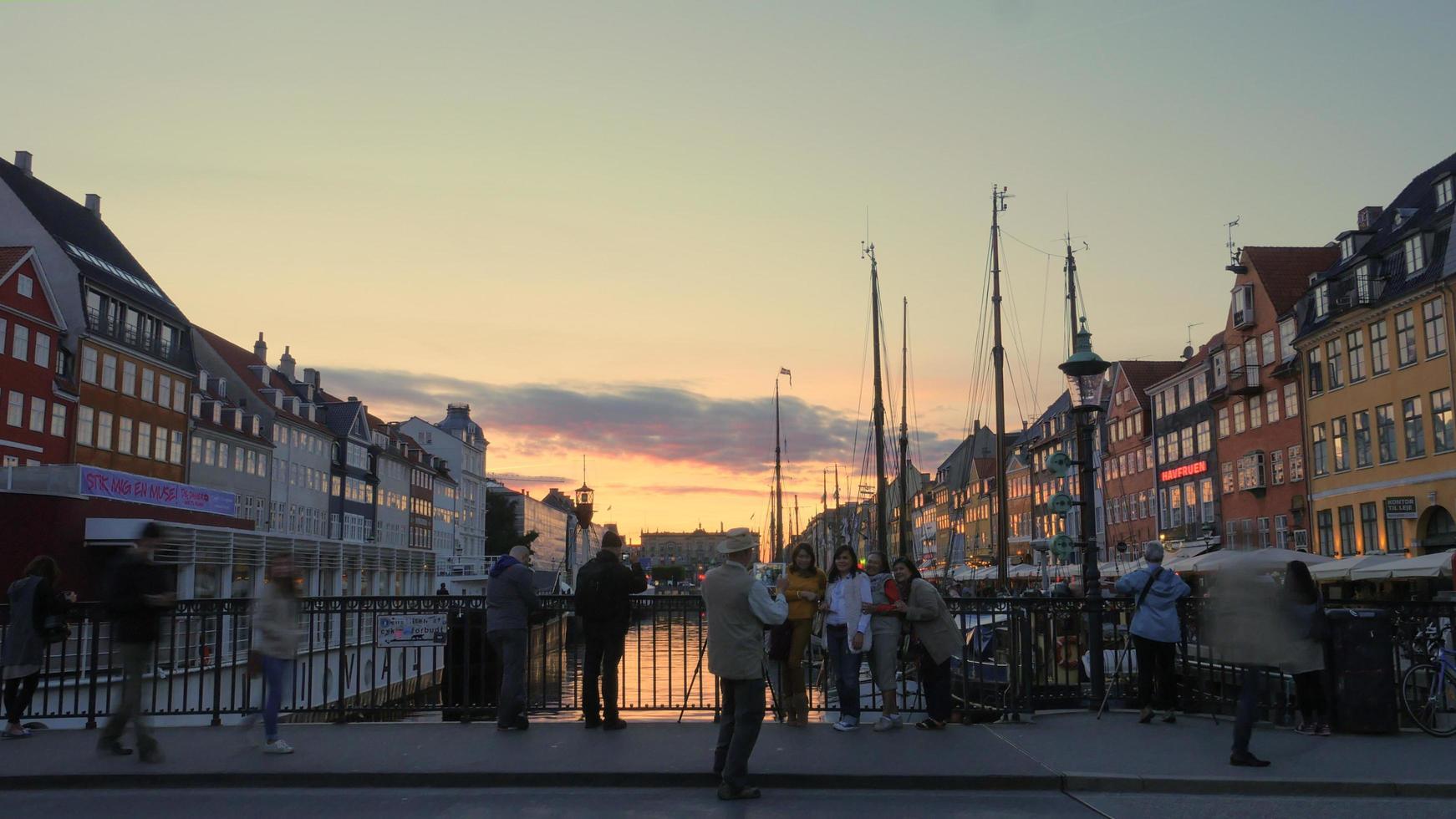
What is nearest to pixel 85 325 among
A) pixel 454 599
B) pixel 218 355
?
pixel 218 355

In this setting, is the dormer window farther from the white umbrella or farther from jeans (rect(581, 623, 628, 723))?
jeans (rect(581, 623, 628, 723))

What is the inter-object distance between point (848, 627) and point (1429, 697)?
6023 mm

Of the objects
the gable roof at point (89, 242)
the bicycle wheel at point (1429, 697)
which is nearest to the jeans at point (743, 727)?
the bicycle wheel at point (1429, 697)

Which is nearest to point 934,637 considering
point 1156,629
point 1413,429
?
point 1156,629

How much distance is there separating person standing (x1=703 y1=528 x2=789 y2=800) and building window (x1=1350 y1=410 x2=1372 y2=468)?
44.7m

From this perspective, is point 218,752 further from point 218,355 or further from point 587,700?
point 218,355

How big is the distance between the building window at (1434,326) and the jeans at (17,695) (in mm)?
43822

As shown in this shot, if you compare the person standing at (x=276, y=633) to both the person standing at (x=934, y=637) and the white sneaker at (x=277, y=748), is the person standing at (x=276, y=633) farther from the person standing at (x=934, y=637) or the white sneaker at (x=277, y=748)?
the person standing at (x=934, y=637)

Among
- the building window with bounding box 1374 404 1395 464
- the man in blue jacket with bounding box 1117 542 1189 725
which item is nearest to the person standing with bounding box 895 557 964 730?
the man in blue jacket with bounding box 1117 542 1189 725

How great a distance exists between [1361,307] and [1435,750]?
40.8 metres

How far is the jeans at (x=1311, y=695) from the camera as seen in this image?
12391 mm

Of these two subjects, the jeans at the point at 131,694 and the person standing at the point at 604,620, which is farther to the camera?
the person standing at the point at 604,620

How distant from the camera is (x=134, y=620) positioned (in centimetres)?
1073

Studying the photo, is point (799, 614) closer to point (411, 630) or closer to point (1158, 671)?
point (1158, 671)
